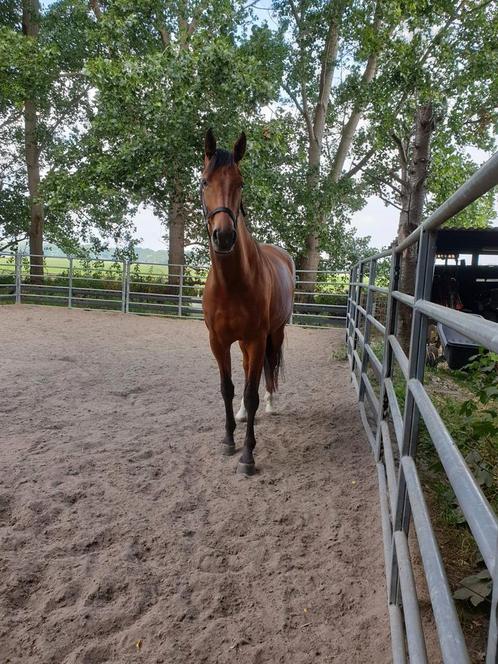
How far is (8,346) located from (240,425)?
13.9 feet

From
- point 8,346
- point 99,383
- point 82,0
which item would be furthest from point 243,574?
point 82,0

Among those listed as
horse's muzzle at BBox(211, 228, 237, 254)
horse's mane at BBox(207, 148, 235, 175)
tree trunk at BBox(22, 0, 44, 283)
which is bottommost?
horse's muzzle at BBox(211, 228, 237, 254)

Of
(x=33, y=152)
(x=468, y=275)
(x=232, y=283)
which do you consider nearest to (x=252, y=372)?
(x=232, y=283)

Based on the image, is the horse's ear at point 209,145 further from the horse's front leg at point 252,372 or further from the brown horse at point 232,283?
the horse's front leg at point 252,372

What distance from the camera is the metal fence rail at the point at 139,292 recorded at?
1107 cm

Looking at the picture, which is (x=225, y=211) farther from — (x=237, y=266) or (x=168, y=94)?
(x=168, y=94)

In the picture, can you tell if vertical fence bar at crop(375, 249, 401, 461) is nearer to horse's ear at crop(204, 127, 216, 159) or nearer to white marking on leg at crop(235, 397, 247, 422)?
horse's ear at crop(204, 127, 216, 159)

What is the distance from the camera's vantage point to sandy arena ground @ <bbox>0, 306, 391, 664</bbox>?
1.56 metres

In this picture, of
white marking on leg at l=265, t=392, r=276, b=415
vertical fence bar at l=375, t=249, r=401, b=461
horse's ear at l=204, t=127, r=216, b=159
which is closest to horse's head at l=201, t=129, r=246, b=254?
horse's ear at l=204, t=127, r=216, b=159

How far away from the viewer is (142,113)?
29.6ft

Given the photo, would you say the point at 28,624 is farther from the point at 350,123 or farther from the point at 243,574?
the point at 350,123

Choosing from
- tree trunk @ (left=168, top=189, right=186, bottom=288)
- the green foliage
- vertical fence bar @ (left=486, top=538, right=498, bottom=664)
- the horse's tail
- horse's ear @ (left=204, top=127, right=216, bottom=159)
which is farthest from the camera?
→ tree trunk @ (left=168, top=189, right=186, bottom=288)

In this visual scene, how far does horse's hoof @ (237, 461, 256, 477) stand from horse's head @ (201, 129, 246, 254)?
4.37ft

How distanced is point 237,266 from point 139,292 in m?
9.50
